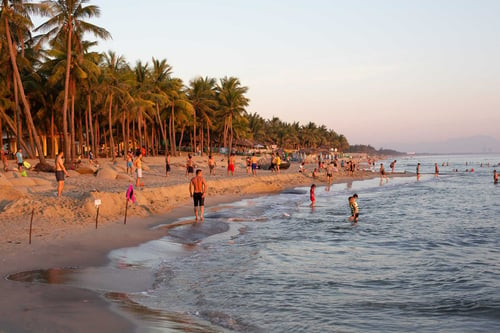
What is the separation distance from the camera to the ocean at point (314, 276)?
667 centimetres

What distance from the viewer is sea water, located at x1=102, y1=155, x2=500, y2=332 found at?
6.68 m

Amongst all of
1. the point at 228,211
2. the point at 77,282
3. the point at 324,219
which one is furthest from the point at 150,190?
the point at 77,282

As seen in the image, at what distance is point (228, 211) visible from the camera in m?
18.7

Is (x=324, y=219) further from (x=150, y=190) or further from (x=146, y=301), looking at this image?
(x=146, y=301)

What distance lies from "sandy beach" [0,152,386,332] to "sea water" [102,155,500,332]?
0.62 meters

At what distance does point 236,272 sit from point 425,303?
3745 mm

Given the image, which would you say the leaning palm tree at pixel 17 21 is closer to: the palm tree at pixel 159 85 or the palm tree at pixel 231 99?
the palm tree at pixel 159 85

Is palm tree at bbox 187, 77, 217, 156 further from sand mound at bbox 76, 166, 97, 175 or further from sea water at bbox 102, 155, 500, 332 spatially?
sea water at bbox 102, 155, 500, 332

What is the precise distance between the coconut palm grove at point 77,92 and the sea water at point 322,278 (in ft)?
64.1

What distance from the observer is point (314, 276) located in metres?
9.39

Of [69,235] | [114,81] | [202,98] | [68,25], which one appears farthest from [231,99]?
[69,235]

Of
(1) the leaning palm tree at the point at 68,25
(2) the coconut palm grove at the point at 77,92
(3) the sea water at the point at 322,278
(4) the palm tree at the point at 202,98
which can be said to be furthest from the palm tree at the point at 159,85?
(3) the sea water at the point at 322,278

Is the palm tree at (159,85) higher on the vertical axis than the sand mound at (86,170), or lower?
higher

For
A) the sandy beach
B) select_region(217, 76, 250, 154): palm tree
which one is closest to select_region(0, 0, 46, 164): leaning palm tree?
the sandy beach
